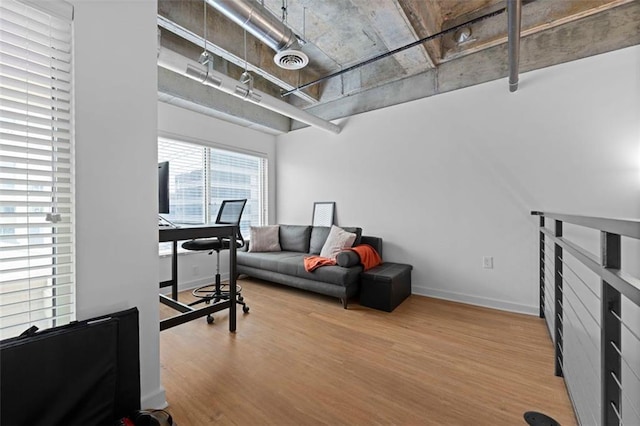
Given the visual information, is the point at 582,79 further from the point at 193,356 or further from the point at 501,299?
the point at 193,356

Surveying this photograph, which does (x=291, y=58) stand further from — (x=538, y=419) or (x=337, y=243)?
(x=538, y=419)

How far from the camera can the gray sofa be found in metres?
2.99

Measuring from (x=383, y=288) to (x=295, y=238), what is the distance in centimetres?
183

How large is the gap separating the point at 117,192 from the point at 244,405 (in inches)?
54.2

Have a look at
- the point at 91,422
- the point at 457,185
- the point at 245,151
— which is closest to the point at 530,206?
the point at 457,185

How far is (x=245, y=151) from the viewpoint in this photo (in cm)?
455

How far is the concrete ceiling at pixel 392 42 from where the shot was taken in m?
2.45

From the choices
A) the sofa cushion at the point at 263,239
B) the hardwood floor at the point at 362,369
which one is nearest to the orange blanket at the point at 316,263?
the hardwood floor at the point at 362,369

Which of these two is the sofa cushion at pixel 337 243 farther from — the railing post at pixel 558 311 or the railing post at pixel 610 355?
the railing post at pixel 610 355

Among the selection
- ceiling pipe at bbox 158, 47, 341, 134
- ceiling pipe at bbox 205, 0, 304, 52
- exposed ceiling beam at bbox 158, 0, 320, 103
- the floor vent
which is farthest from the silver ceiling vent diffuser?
the floor vent

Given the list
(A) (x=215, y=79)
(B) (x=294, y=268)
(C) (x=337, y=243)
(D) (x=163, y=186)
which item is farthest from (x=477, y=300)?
(A) (x=215, y=79)

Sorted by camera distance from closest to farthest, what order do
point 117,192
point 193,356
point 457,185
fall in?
point 117,192 < point 193,356 < point 457,185

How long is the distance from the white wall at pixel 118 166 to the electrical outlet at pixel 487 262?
3233 millimetres

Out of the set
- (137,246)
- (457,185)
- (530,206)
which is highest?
(457,185)
